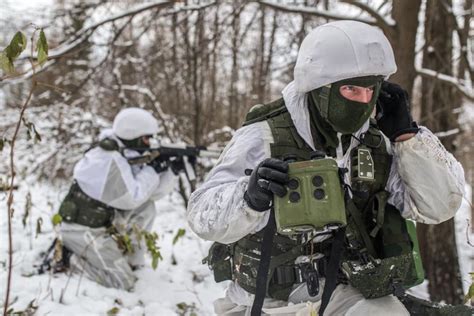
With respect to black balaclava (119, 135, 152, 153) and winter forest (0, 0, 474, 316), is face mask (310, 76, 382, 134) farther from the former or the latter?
black balaclava (119, 135, 152, 153)

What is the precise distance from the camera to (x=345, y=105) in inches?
85.3

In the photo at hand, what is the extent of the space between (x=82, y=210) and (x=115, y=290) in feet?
2.69

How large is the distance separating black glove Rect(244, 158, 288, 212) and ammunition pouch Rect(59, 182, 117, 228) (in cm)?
312

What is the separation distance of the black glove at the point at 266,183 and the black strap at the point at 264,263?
0.15m

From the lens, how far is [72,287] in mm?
4184

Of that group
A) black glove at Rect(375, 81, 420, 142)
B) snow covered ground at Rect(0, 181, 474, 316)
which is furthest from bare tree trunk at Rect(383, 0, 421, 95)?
black glove at Rect(375, 81, 420, 142)

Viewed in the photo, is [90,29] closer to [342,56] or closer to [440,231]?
[342,56]

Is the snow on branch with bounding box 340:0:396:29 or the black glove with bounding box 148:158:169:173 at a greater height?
the snow on branch with bounding box 340:0:396:29

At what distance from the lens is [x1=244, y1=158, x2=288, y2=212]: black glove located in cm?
178

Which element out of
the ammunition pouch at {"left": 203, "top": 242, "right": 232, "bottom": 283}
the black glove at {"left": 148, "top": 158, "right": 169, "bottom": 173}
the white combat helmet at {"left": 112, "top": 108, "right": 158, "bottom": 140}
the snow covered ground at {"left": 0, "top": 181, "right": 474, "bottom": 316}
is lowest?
the snow covered ground at {"left": 0, "top": 181, "right": 474, "bottom": 316}

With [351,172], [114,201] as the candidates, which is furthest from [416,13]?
[114,201]

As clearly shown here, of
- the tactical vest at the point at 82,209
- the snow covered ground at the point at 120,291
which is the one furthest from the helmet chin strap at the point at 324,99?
the tactical vest at the point at 82,209

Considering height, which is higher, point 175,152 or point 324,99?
point 324,99

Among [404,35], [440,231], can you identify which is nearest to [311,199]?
[404,35]
